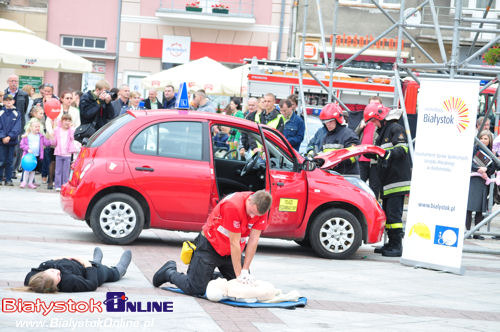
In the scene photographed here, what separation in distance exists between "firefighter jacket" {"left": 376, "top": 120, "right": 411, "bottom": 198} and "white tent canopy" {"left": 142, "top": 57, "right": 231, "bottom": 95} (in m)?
12.5

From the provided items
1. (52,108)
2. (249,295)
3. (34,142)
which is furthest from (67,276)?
(52,108)

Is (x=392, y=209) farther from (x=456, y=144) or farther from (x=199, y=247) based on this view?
(x=199, y=247)

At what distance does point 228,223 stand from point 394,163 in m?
4.61

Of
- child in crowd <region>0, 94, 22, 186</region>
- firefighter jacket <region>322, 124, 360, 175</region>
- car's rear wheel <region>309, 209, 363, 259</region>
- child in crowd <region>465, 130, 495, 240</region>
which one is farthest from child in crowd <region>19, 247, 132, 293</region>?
child in crowd <region>0, 94, 22, 186</region>

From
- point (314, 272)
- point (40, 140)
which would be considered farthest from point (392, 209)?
point (40, 140)

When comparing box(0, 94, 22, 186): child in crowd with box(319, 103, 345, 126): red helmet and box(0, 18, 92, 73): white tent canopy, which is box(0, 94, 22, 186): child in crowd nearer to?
box(0, 18, 92, 73): white tent canopy

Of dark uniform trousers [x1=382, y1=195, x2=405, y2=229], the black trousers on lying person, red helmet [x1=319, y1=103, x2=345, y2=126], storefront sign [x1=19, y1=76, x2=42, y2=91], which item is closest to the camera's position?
the black trousers on lying person

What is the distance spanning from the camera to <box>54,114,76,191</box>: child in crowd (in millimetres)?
17297

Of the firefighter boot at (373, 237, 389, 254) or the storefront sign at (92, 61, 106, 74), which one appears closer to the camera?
the firefighter boot at (373, 237, 389, 254)

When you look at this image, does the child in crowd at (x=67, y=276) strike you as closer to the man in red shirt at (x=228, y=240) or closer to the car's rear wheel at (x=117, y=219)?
the man in red shirt at (x=228, y=240)

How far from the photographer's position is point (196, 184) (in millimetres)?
10953

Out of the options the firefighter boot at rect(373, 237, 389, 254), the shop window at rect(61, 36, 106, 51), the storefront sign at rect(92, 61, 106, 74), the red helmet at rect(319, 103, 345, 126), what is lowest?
the firefighter boot at rect(373, 237, 389, 254)

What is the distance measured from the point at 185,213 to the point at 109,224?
0.94 metres

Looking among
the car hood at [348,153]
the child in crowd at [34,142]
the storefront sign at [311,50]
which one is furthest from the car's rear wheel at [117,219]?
the storefront sign at [311,50]
